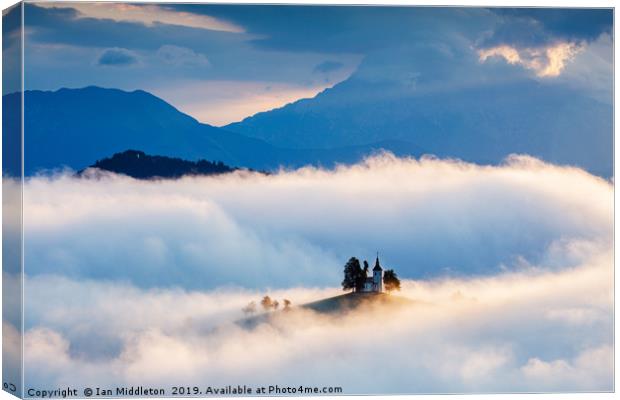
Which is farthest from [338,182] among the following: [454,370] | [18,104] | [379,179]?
[18,104]

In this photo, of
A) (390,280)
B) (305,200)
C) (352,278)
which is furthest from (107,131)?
(390,280)

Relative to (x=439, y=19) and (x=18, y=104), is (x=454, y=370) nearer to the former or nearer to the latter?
(x=439, y=19)

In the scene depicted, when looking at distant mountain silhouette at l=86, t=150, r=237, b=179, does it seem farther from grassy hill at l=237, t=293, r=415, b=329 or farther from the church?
the church

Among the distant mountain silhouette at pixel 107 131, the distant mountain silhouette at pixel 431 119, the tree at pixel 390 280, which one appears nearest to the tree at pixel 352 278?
the tree at pixel 390 280

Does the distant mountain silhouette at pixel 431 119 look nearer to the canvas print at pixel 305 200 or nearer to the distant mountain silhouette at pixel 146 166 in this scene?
the canvas print at pixel 305 200

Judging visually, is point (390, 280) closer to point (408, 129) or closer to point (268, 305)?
point (268, 305)

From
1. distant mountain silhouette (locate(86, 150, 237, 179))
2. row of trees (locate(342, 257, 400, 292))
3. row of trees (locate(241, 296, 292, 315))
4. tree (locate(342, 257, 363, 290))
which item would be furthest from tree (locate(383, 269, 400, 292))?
distant mountain silhouette (locate(86, 150, 237, 179))

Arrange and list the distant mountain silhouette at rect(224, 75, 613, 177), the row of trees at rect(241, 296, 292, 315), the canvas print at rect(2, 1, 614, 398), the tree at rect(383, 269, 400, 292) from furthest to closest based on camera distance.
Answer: the distant mountain silhouette at rect(224, 75, 613, 177), the tree at rect(383, 269, 400, 292), the row of trees at rect(241, 296, 292, 315), the canvas print at rect(2, 1, 614, 398)
